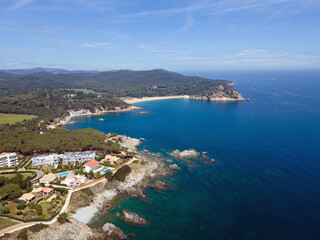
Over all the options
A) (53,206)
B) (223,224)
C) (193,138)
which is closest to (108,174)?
(53,206)

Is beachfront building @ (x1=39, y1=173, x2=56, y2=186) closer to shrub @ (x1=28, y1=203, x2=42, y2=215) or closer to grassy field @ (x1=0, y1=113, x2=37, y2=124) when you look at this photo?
shrub @ (x1=28, y1=203, x2=42, y2=215)

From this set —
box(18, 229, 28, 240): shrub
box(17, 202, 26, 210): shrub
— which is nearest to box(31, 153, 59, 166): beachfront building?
box(17, 202, 26, 210): shrub

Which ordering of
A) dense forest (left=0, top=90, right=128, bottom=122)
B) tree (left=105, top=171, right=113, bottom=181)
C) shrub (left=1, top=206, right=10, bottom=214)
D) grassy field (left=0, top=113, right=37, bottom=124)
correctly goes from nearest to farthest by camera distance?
shrub (left=1, top=206, right=10, bottom=214) < tree (left=105, top=171, right=113, bottom=181) < grassy field (left=0, top=113, right=37, bottom=124) < dense forest (left=0, top=90, right=128, bottom=122)

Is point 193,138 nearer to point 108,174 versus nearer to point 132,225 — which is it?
point 108,174

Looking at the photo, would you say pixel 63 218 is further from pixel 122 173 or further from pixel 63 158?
pixel 63 158

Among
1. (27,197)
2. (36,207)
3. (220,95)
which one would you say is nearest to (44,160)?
(27,197)

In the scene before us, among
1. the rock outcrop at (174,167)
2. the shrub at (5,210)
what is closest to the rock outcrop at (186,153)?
the rock outcrop at (174,167)

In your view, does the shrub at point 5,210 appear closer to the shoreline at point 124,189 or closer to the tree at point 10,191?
the tree at point 10,191
